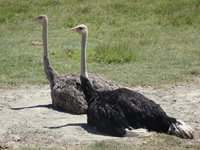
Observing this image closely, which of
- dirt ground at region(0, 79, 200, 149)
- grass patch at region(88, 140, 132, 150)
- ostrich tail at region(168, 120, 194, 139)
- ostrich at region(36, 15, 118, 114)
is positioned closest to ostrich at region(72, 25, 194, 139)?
A: ostrich tail at region(168, 120, 194, 139)

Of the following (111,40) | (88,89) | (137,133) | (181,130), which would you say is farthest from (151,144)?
(111,40)

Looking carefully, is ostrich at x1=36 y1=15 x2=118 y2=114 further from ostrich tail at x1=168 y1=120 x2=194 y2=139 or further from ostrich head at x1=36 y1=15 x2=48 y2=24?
ostrich tail at x1=168 y1=120 x2=194 y2=139

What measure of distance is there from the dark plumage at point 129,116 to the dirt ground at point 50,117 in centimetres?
13

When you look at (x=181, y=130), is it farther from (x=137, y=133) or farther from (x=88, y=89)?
(x=88, y=89)

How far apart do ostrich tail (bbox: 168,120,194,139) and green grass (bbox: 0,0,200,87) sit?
304 centimetres

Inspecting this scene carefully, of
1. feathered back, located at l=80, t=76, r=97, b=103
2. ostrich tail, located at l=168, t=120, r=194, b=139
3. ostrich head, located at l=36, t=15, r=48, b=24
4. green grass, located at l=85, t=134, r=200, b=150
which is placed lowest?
green grass, located at l=85, t=134, r=200, b=150

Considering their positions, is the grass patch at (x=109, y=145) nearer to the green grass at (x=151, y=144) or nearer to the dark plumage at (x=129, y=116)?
the green grass at (x=151, y=144)

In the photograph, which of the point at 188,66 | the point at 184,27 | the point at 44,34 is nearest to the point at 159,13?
the point at 184,27

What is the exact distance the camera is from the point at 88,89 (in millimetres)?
8117

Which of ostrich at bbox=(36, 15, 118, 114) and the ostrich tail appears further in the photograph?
ostrich at bbox=(36, 15, 118, 114)

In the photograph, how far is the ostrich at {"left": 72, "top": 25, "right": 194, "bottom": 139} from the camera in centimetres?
736

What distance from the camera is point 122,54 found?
12.5m

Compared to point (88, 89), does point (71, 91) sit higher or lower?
lower

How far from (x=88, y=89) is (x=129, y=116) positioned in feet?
2.93
